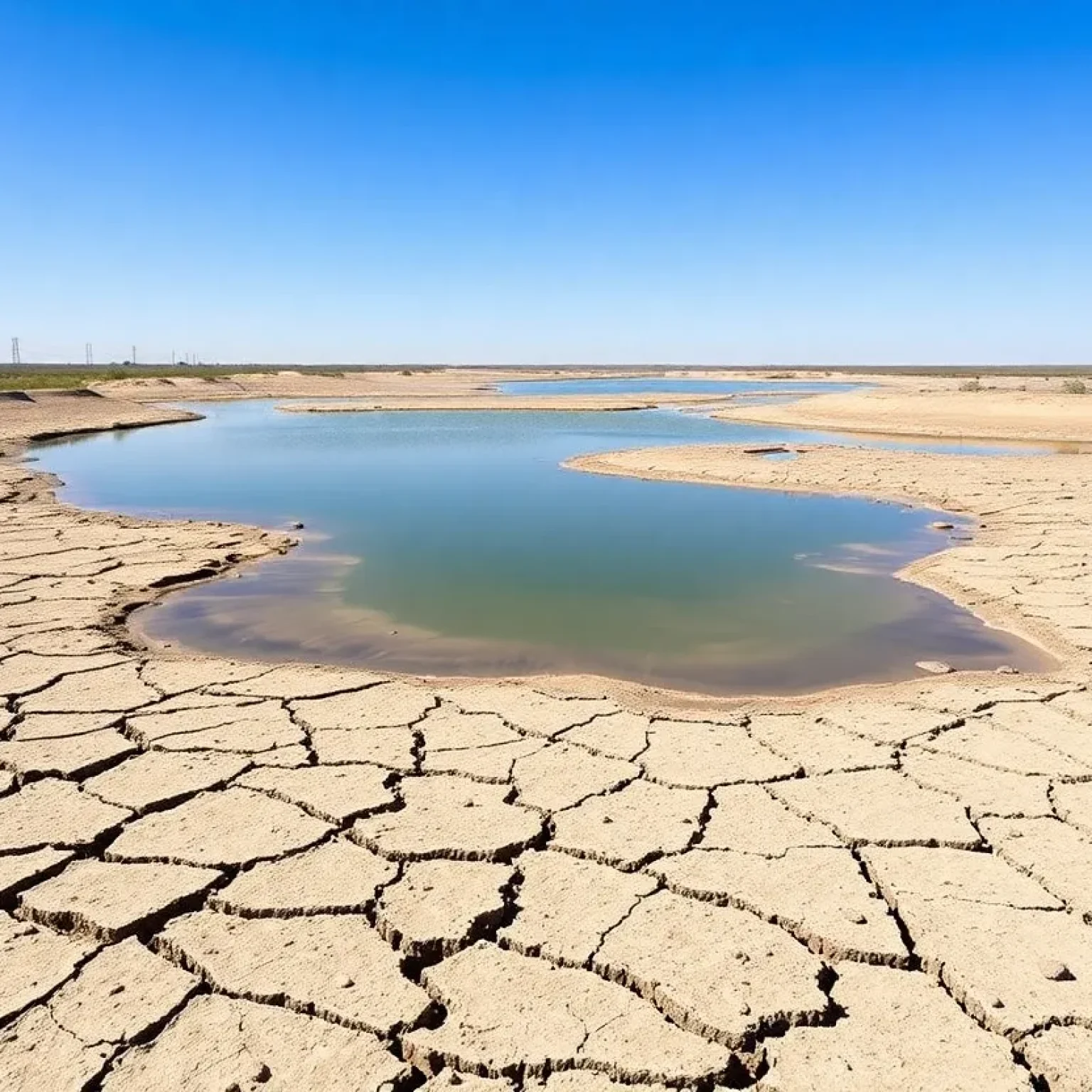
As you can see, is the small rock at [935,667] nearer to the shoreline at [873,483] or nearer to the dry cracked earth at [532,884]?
the dry cracked earth at [532,884]

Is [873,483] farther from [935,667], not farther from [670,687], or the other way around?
[670,687]

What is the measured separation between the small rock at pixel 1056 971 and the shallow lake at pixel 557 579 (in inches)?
86.1

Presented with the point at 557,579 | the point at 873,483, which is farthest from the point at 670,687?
the point at 873,483

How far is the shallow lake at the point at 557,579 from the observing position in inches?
191

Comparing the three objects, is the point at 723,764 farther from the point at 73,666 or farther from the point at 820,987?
the point at 73,666

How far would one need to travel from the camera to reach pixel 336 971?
7.21 feet

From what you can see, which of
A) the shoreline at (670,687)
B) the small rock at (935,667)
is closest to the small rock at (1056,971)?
the shoreline at (670,687)

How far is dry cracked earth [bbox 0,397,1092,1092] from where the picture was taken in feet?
6.42

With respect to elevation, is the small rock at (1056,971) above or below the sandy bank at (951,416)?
below

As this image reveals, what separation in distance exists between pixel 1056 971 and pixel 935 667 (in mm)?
2584

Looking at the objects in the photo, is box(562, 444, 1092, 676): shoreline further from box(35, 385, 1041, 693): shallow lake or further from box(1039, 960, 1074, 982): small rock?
box(1039, 960, 1074, 982): small rock

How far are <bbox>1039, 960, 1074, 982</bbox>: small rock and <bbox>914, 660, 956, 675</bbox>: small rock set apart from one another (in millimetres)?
2457

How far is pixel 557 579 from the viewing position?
6477 millimetres

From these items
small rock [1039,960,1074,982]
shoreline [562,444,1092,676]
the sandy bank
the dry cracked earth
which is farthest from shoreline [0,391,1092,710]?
the sandy bank
